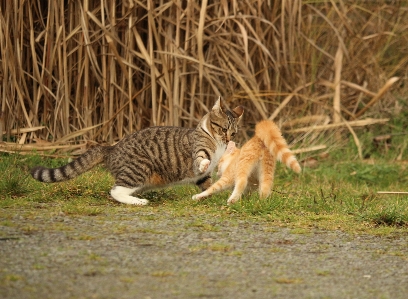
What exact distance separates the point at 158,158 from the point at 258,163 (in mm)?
823

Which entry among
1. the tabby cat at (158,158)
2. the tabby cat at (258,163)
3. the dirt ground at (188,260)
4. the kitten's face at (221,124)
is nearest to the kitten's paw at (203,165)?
the tabby cat at (158,158)

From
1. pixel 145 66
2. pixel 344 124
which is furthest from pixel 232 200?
pixel 344 124

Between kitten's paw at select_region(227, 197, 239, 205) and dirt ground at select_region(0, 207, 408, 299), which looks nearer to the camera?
dirt ground at select_region(0, 207, 408, 299)

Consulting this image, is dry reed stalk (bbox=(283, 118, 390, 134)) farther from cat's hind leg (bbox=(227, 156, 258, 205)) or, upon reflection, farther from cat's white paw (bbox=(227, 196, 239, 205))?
cat's white paw (bbox=(227, 196, 239, 205))

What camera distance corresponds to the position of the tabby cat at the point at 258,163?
597cm

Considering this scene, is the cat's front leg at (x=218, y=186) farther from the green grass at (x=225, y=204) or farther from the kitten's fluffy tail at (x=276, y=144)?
the kitten's fluffy tail at (x=276, y=144)

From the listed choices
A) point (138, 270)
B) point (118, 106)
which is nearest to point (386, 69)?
point (118, 106)

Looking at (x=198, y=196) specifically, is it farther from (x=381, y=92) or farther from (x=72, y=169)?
(x=381, y=92)

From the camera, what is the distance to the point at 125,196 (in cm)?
584

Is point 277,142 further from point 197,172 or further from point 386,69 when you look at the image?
point 386,69

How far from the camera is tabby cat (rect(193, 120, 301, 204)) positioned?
597 cm

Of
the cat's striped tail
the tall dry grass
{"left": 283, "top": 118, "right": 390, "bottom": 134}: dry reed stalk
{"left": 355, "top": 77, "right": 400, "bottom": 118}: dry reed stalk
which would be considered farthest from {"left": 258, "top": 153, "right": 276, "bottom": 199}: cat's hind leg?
{"left": 355, "top": 77, "right": 400, "bottom": 118}: dry reed stalk

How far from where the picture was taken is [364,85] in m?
9.09

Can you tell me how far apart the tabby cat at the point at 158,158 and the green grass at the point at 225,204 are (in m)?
0.14
